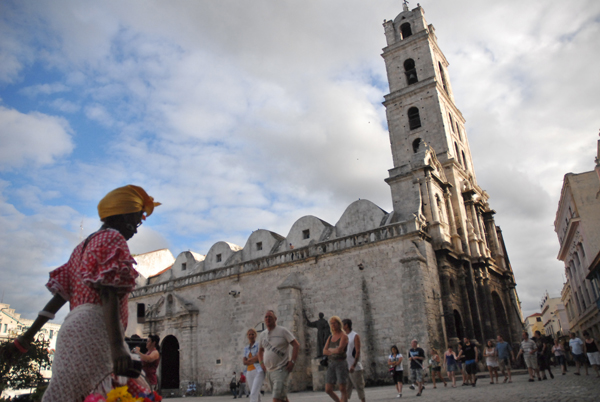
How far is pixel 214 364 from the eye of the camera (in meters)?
21.7

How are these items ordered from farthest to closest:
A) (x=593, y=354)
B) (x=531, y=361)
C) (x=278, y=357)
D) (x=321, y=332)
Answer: (x=321, y=332) < (x=593, y=354) < (x=531, y=361) < (x=278, y=357)

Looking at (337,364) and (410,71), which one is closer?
(337,364)

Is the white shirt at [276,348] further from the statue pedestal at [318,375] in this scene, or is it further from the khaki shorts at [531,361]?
the statue pedestal at [318,375]

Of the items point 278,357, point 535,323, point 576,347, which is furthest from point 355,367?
point 535,323

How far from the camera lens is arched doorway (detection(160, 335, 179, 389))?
76.0 ft

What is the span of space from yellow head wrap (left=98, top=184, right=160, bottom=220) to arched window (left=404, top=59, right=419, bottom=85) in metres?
25.8

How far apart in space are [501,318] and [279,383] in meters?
22.4

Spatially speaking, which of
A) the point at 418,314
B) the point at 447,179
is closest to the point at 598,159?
the point at 447,179

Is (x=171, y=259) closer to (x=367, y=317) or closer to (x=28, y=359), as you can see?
(x=28, y=359)

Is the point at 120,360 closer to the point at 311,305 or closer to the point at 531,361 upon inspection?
the point at 531,361

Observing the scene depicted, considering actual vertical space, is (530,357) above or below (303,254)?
below

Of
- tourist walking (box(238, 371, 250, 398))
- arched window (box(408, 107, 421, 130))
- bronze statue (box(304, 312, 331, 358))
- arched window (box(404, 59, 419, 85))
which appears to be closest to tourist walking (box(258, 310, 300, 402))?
bronze statue (box(304, 312, 331, 358))

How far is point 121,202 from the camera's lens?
3.14 metres

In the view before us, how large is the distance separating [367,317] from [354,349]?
1073 centimetres
